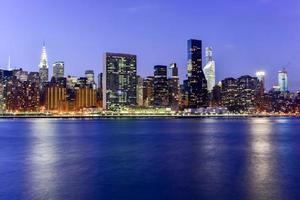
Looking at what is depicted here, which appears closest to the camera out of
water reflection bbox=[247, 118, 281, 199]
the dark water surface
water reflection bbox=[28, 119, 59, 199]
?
water reflection bbox=[247, 118, 281, 199]

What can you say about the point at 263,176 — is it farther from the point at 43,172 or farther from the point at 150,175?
the point at 43,172

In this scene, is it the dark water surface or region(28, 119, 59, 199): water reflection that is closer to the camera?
the dark water surface

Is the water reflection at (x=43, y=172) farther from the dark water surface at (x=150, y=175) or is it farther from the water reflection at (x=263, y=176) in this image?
the water reflection at (x=263, y=176)

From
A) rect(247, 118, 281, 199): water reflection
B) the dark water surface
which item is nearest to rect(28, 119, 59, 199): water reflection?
the dark water surface

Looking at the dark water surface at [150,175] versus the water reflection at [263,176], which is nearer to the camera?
the water reflection at [263,176]

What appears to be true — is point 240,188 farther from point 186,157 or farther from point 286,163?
point 186,157

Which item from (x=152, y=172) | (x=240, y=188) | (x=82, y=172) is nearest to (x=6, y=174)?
(x=82, y=172)

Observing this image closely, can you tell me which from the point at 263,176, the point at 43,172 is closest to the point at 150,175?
the point at 263,176

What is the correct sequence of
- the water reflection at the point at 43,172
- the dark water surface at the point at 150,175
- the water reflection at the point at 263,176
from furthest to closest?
the water reflection at the point at 43,172 < the dark water surface at the point at 150,175 < the water reflection at the point at 263,176

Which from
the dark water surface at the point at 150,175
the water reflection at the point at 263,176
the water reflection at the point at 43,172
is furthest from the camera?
the water reflection at the point at 43,172

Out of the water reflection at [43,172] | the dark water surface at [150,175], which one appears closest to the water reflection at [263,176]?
the dark water surface at [150,175]

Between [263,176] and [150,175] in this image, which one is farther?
[150,175]

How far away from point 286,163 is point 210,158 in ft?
25.5

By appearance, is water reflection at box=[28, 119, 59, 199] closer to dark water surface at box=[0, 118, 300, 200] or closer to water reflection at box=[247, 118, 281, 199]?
Result: dark water surface at box=[0, 118, 300, 200]
